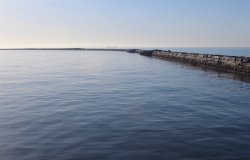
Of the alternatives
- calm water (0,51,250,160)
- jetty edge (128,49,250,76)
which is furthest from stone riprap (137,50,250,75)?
calm water (0,51,250,160)

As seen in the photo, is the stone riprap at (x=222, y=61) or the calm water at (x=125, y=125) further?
the stone riprap at (x=222, y=61)

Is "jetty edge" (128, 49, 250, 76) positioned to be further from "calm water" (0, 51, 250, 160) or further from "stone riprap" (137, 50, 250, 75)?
"calm water" (0, 51, 250, 160)

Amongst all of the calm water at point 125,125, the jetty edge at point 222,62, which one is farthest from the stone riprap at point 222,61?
the calm water at point 125,125

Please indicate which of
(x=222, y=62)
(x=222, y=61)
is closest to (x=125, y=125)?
(x=222, y=62)

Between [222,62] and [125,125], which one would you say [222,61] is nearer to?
[222,62]

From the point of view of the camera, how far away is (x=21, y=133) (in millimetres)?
15078

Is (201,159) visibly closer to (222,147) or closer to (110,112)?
(222,147)

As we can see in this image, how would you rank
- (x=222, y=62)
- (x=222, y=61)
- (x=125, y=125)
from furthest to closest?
(x=222, y=61) → (x=222, y=62) → (x=125, y=125)

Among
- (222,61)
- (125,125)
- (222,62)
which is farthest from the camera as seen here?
(222,61)

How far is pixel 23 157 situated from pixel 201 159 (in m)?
5.58

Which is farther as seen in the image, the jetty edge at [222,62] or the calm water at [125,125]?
the jetty edge at [222,62]

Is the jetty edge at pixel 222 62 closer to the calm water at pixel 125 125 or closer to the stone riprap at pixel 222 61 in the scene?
the stone riprap at pixel 222 61

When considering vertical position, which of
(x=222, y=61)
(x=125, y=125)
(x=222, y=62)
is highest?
(x=125, y=125)

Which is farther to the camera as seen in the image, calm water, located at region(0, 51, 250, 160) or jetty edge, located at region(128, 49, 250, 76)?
jetty edge, located at region(128, 49, 250, 76)
